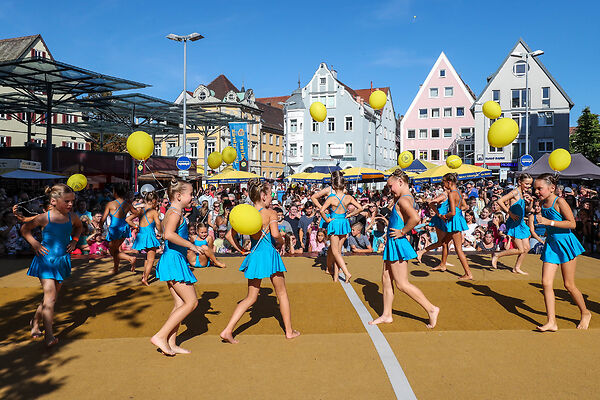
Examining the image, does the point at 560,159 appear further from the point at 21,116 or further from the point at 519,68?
the point at 21,116

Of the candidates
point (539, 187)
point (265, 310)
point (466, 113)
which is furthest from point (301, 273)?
point (466, 113)

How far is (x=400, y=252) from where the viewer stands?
5422 millimetres

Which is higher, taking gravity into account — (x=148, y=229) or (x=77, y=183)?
(x=77, y=183)

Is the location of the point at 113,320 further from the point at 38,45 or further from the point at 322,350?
the point at 38,45

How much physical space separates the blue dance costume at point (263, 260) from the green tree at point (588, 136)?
222ft

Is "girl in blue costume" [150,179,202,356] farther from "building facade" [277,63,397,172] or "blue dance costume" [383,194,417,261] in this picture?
"building facade" [277,63,397,172]

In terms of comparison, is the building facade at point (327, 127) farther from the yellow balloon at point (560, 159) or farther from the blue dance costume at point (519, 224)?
the blue dance costume at point (519, 224)

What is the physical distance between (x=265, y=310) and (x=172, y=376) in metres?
2.28

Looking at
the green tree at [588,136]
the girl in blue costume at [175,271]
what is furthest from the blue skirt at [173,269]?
the green tree at [588,136]

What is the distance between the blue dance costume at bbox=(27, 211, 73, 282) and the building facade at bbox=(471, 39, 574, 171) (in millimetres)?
46241

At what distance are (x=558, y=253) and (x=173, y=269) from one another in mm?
4449

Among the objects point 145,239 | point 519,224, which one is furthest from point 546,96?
point 145,239

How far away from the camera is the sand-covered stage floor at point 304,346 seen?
12.9ft

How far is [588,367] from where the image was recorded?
427 centimetres
